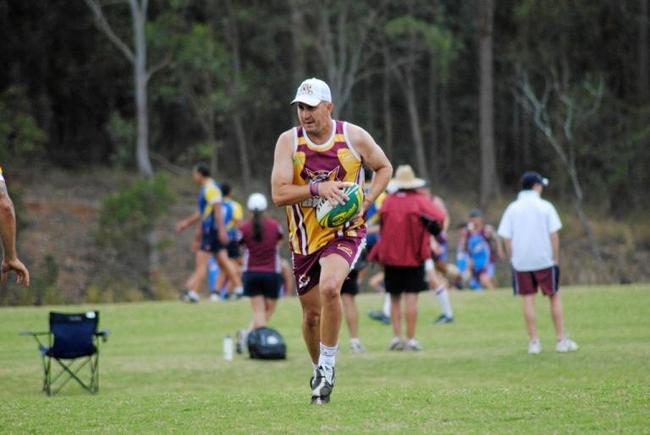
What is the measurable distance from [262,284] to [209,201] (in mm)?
5512

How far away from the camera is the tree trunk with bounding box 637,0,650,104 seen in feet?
164

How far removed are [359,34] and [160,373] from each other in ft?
108

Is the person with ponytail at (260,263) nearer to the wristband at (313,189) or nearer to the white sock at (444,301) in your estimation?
the white sock at (444,301)

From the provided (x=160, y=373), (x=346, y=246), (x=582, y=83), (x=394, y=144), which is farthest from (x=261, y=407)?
(x=394, y=144)

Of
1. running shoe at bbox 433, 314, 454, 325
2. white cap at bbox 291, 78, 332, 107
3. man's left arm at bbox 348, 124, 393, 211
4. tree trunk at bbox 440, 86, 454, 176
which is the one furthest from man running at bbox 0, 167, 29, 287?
tree trunk at bbox 440, 86, 454, 176

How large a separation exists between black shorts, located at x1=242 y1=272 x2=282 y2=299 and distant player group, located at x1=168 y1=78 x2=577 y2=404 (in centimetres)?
1

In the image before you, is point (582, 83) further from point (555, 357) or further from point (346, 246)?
point (346, 246)

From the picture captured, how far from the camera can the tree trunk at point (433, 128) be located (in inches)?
2187

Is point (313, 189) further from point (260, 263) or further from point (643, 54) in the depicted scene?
point (643, 54)

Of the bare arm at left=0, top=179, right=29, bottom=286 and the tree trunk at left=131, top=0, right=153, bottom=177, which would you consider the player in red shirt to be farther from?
the tree trunk at left=131, top=0, right=153, bottom=177

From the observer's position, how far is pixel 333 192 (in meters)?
9.70

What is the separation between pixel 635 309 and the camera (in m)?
21.6

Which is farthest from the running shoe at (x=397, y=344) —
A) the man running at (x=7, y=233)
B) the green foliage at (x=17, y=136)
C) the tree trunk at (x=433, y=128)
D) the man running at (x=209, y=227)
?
the tree trunk at (x=433, y=128)

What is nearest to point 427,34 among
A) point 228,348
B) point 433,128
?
point 433,128
